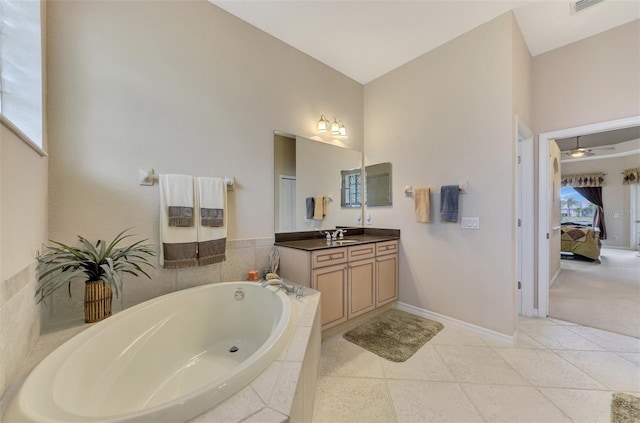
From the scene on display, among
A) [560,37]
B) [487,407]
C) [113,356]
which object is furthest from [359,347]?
[560,37]

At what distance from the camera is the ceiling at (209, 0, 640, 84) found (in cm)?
202

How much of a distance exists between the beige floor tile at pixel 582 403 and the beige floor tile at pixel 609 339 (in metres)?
0.84

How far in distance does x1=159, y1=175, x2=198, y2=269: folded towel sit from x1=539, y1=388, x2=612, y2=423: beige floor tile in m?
2.56

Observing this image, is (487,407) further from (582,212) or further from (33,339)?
(582,212)

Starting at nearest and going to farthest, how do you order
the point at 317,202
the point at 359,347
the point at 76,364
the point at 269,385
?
the point at 269,385
the point at 76,364
the point at 359,347
the point at 317,202

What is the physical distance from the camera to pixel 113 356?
1.24 metres

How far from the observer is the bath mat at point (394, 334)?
2.01 meters

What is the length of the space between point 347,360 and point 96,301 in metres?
1.73

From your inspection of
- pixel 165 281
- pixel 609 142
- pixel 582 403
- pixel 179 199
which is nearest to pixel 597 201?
pixel 609 142

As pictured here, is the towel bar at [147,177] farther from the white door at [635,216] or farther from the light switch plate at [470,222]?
the white door at [635,216]

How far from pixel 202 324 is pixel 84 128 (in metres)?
1.53

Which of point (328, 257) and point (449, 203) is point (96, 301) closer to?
point (328, 257)

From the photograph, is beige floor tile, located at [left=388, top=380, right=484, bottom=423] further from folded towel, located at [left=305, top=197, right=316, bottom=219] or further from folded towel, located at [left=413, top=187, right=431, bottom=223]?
folded towel, located at [left=305, top=197, right=316, bottom=219]

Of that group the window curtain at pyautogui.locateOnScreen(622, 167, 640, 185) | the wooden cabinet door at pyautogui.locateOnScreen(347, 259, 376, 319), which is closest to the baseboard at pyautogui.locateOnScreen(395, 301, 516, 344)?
the wooden cabinet door at pyautogui.locateOnScreen(347, 259, 376, 319)
